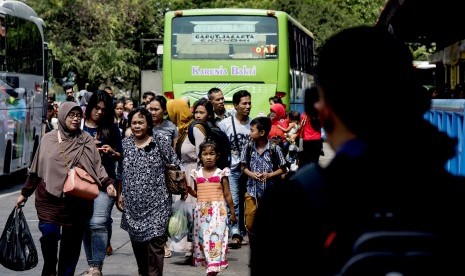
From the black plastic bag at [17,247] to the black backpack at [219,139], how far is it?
235 cm

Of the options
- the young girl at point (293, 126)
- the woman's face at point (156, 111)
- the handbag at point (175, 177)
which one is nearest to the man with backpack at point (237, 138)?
the woman's face at point (156, 111)

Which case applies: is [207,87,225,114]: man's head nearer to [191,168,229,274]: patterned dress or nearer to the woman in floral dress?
[191,168,229,274]: patterned dress

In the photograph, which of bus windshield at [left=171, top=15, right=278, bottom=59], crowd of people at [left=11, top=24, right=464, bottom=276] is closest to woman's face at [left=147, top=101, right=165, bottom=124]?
crowd of people at [left=11, top=24, right=464, bottom=276]

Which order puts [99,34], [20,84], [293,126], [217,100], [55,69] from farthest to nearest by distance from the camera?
1. [99,34]
2. [55,69]
3. [293,126]
4. [20,84]
5. [217,100]

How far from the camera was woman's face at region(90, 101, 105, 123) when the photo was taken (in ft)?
31.5

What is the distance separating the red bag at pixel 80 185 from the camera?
8.46 metres

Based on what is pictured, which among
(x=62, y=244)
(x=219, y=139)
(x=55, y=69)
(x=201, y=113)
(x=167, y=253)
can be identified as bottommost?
(x=167, y=253)

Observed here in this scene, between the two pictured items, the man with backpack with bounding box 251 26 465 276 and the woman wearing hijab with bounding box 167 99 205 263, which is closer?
the man with backpack with bounding box 251 26 465 276

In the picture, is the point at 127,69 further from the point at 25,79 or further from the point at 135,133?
the point at 135,133

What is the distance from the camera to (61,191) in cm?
854

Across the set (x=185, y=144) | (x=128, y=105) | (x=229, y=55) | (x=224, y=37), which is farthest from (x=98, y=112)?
(x=224, y=37)

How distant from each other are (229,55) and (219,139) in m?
12.4

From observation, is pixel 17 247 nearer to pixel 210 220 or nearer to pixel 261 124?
pixel 210 220

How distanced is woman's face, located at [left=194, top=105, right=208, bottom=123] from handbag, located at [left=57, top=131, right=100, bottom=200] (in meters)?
2.54
